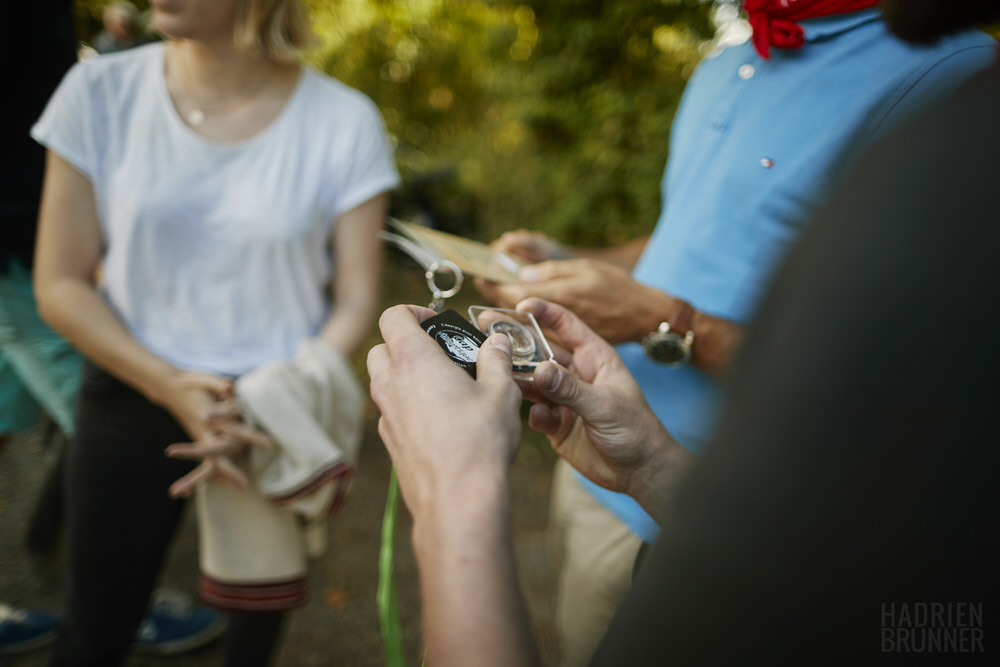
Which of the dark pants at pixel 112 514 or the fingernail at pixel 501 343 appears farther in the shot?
the dark pants at pixel 112 514

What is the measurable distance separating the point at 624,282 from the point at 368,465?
10.7ft

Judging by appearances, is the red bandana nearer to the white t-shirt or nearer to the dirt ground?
the white t-shirt

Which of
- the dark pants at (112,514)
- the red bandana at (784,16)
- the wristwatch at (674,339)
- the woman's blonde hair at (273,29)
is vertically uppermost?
the red bandana at (784,16)

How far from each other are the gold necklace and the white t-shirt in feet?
0.15

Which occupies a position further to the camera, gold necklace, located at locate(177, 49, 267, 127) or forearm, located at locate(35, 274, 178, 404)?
gold necklace, located at locate(177, 49, 267, 127)

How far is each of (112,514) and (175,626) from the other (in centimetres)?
127

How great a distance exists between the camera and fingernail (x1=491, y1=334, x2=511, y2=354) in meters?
0.87

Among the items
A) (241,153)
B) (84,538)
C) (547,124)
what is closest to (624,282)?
(241,153)

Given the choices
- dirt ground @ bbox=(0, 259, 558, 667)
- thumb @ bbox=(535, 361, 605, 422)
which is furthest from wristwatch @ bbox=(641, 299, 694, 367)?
dirt ground @ bbox=(0, 259, 558, 667)

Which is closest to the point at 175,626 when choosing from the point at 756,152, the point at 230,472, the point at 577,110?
the point at 230,472

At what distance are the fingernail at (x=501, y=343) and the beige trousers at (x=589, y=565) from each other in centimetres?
97

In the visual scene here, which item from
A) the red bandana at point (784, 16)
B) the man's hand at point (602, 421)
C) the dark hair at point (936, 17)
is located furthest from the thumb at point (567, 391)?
the red bandana at point (784, 16)

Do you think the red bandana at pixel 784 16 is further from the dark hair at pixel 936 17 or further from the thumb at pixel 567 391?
the thumb at pixel 567 391

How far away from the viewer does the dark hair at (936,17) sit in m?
0.63
